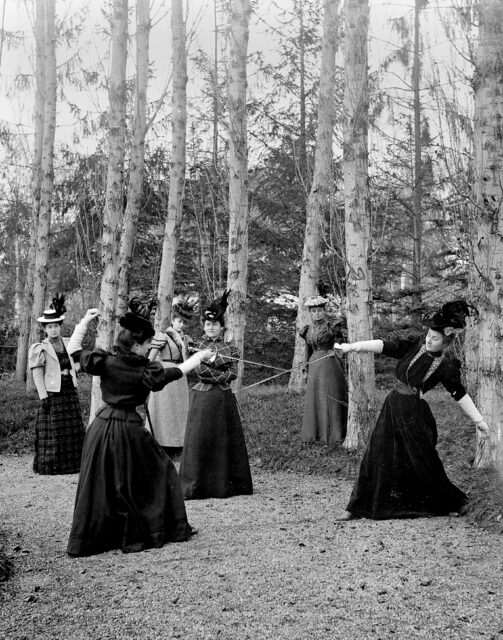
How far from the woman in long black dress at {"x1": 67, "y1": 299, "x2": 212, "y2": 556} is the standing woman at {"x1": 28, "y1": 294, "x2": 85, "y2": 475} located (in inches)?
147

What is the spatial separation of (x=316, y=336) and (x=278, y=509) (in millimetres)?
3405

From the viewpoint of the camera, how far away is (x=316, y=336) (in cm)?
968

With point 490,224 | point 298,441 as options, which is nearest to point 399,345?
point 490,224

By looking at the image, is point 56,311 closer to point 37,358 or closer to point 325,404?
point 37,358

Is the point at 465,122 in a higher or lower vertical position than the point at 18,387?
higher

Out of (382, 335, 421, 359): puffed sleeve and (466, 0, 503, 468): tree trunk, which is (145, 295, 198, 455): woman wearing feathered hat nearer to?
(382, 335, 421, 359): puffed sleeve

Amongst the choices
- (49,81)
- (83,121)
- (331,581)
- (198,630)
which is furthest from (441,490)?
(83,121)

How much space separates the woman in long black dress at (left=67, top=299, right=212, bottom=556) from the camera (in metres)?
5.27

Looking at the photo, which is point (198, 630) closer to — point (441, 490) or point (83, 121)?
point (441, 490)

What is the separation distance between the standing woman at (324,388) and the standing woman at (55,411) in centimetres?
318

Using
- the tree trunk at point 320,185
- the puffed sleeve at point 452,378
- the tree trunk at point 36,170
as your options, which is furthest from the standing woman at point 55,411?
the tree trunk at point 36,170

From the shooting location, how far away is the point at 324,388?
953 cm

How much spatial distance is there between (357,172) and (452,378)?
332 centimetres

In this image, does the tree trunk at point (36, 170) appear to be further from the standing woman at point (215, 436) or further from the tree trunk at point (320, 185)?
the standing woman at point (215, 436)
